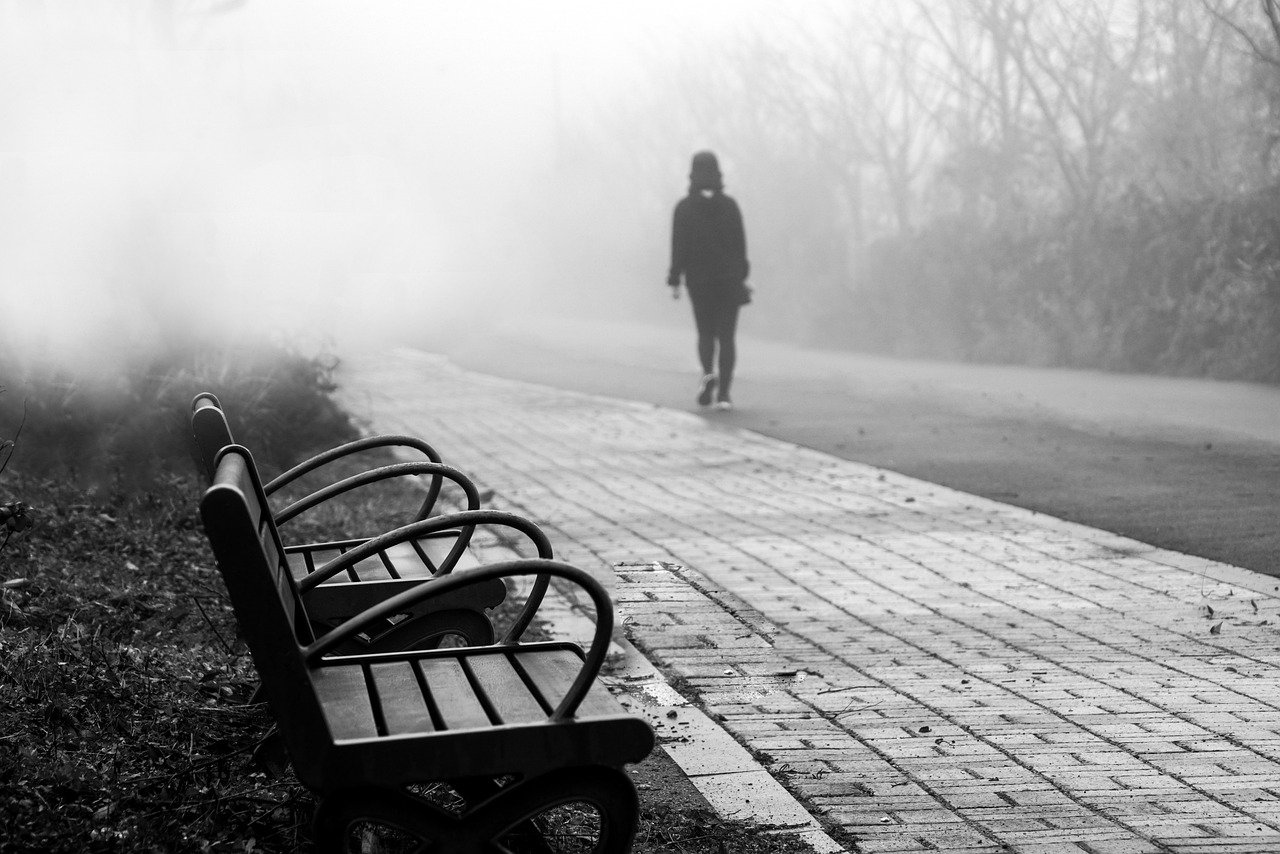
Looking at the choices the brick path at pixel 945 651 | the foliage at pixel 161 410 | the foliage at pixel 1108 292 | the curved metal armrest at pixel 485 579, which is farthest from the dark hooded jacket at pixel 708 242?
the curved metal armrest at pixel 485 579

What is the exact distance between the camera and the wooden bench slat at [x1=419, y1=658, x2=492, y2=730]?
3184mm

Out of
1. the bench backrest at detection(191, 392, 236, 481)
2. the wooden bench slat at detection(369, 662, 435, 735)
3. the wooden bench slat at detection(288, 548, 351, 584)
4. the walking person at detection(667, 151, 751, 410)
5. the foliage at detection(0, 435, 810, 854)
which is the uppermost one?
the walking person at detection(667, 151, 751, 410)

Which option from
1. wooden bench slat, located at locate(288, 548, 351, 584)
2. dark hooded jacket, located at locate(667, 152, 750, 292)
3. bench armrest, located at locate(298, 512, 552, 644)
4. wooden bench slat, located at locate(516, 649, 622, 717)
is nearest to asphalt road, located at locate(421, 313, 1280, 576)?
dark hooded jacket, located at locate(667, 152, 750, 292)

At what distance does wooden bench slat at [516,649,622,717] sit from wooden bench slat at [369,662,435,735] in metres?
0.25

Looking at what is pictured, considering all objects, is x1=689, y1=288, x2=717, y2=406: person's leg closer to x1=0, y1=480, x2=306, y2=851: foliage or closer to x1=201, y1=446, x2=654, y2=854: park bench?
x1=0, y1=480, x2=306, y2=851: foliage

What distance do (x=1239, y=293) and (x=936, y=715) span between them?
11717mm

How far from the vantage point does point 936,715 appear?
4680 millimetres

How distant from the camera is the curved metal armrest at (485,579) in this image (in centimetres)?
312

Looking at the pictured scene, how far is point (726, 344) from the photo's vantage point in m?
14.2

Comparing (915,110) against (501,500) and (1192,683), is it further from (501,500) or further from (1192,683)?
(1192,683)

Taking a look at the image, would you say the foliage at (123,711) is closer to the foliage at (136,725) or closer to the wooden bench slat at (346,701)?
the foliage at (136,725)

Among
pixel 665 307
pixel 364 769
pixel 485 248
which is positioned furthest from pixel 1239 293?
pixel 485 248

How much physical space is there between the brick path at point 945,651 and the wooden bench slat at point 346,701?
1.17 metres

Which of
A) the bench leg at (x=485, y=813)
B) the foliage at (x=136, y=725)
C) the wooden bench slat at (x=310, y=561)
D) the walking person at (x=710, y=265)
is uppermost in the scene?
the walking person at (x=710, y=265)
